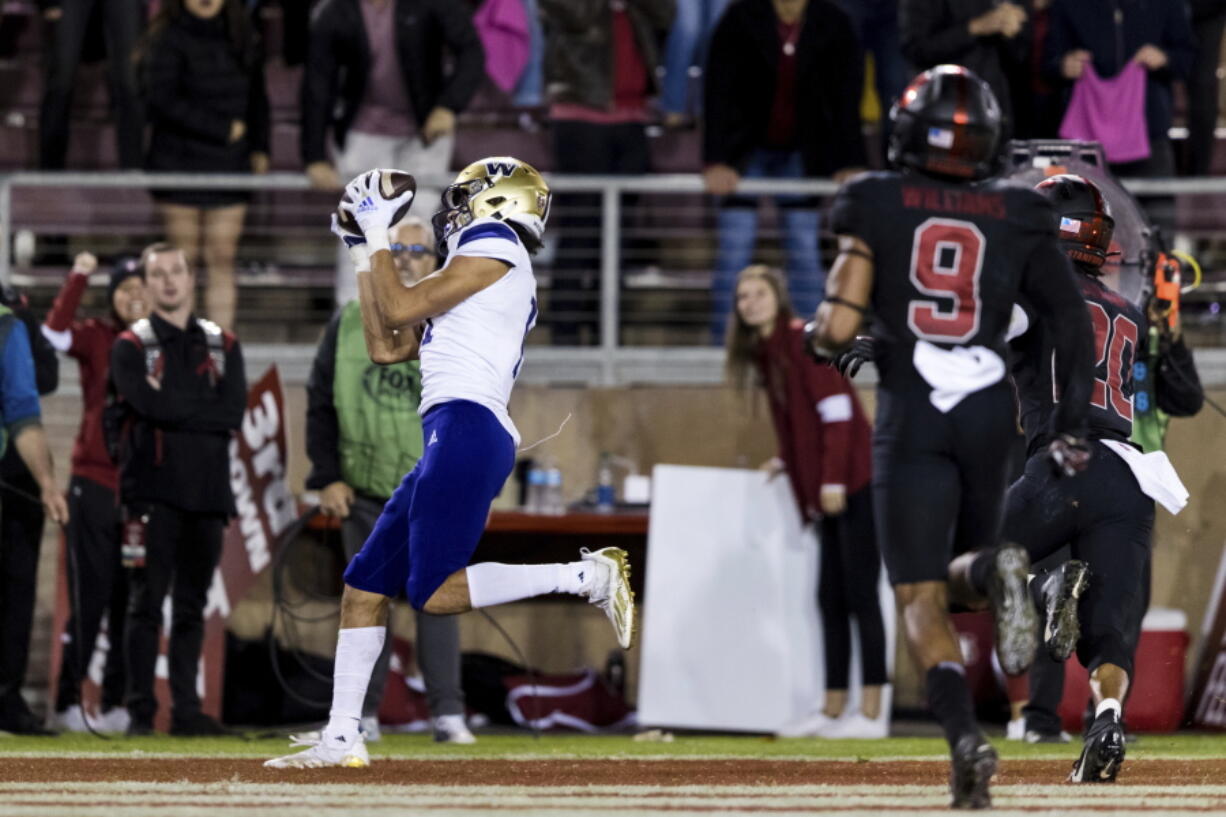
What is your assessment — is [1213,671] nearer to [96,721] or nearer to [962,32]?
[962,32]

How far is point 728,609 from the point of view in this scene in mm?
9289

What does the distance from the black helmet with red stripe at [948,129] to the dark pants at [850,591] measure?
4009 millimetres

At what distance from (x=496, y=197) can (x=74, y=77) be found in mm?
5212

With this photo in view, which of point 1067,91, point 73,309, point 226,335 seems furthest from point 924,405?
point 1067,91

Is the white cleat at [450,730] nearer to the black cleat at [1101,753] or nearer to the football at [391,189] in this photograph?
the football at [391,189]

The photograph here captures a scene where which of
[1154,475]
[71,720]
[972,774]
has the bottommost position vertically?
[71,720]

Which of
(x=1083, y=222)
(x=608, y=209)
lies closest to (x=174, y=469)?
(x=608, y=209)

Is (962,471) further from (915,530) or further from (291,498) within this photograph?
(291,498)

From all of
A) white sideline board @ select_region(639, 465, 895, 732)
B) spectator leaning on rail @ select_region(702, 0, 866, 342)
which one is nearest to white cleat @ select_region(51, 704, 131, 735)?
white sideline board @ select_region(639, 465, 895, 732)

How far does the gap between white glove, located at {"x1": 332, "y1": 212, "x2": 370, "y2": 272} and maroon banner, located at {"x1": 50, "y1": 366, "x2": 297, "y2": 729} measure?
9.62ft

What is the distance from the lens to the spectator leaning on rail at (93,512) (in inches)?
337

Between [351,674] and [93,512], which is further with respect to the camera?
[93,512]

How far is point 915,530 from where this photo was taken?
16.1 feet

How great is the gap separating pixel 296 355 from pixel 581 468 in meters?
1.54
